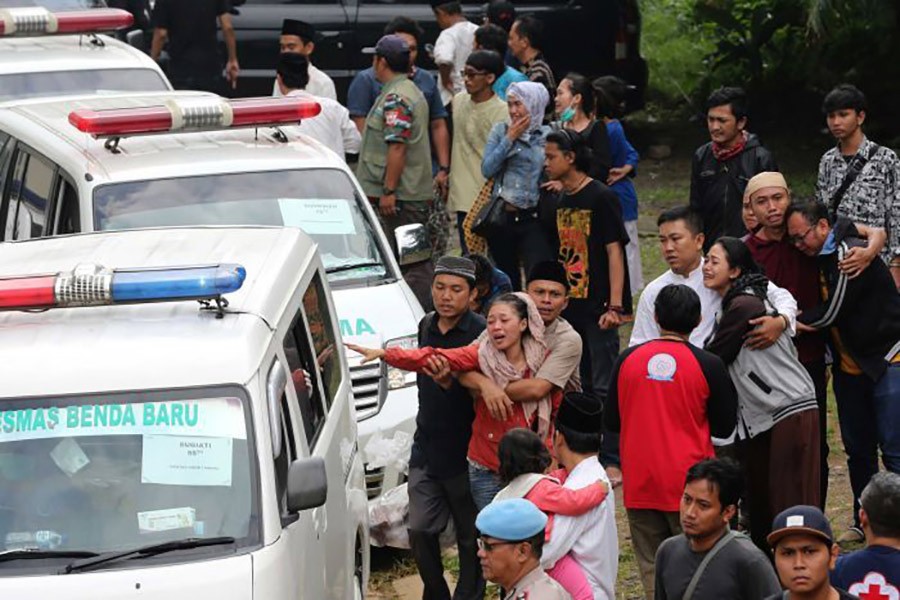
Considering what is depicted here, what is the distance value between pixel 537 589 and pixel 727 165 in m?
4.18

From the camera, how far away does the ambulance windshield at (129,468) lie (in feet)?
17.4

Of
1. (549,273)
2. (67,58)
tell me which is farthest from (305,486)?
(67,58)

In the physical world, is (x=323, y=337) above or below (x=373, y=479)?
above

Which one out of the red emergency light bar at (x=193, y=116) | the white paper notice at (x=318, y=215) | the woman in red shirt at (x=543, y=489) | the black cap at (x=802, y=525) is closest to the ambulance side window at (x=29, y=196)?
the red emergency light bar at (x=193, y=116)

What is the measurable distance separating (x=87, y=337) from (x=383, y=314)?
332cm

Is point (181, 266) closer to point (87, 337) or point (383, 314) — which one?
point (87, 337)

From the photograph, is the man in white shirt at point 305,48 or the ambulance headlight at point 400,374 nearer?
the ambulance headlight at point 400,374

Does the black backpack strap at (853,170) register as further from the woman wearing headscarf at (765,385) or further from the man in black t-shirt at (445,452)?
the man in black t-shirt at (445,452)

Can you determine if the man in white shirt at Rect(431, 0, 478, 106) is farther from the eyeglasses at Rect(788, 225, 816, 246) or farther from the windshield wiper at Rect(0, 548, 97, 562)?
the windshield wiper at Rect(0, 548, 97, 562)

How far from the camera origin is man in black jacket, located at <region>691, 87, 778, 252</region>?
29.6 ft

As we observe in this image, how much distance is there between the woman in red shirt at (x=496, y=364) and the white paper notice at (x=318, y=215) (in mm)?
1716

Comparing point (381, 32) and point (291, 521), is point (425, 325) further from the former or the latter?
point (381, 32)

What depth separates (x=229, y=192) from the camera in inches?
346

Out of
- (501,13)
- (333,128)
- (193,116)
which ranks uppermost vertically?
(501,13)
